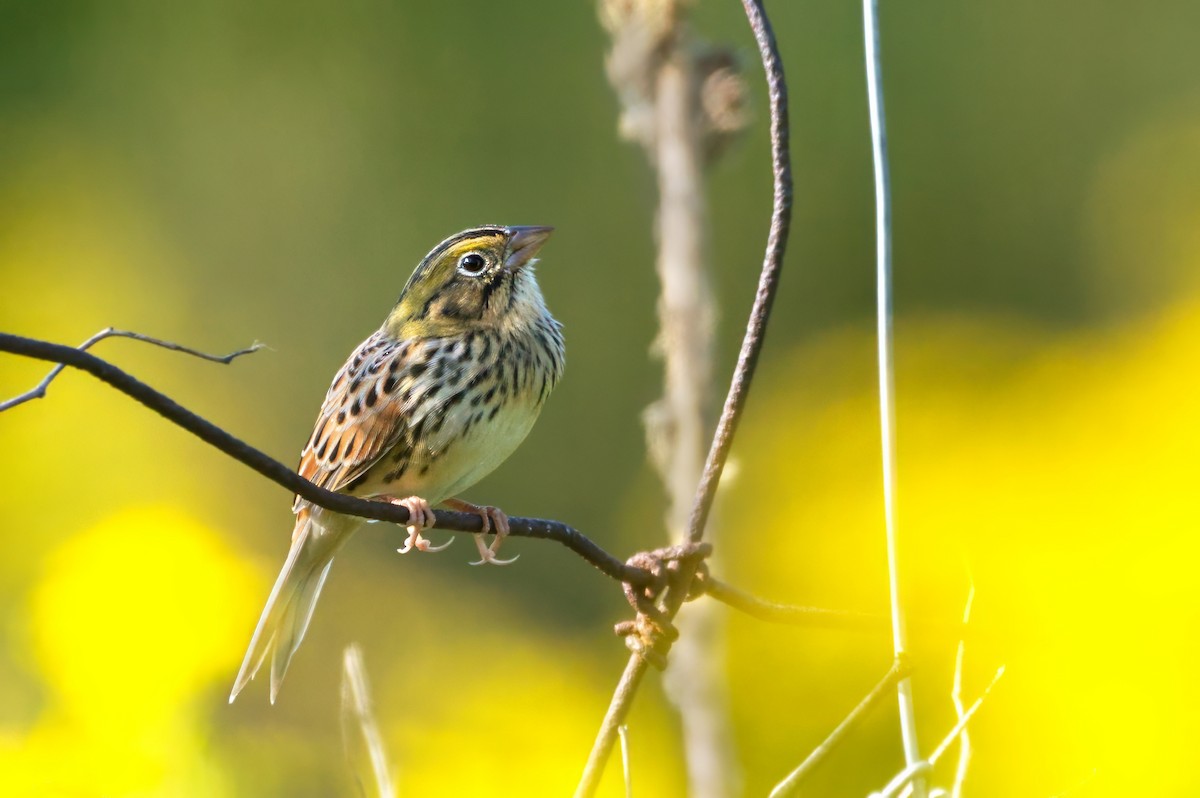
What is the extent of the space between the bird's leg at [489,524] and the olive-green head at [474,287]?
1.30 feet

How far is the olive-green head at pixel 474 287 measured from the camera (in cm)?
355

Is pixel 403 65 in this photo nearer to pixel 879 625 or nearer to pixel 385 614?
pixel 385 614

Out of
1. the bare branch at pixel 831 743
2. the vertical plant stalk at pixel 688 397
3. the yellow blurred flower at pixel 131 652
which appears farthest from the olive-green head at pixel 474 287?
the bare branch at pixel 831 743

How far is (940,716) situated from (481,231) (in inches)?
66.1

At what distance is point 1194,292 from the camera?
6324mm

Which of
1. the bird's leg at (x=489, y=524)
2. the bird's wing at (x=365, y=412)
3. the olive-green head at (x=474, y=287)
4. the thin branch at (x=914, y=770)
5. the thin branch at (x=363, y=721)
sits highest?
the olive-green head at (x=474, y=287)

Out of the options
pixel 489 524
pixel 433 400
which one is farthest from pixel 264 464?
pixel 433 400

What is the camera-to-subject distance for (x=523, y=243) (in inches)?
145

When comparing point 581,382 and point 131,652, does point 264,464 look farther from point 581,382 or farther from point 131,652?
point 581,382

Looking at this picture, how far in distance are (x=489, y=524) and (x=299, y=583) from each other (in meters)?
0.97

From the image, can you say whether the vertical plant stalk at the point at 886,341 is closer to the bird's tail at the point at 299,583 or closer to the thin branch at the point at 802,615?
the thin branch at the point at 802,615

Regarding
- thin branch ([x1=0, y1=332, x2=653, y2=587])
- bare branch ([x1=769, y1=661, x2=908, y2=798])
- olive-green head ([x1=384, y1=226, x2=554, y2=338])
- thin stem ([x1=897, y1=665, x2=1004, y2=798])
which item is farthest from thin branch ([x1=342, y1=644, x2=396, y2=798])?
olive-green head ([x1=384, y1=226, x2=554, y2=338])

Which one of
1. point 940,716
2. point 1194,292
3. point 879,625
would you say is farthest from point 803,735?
point 1194,292

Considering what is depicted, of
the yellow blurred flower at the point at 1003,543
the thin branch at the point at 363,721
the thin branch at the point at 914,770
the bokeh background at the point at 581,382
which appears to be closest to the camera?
the thin branch at the point at 914,770
